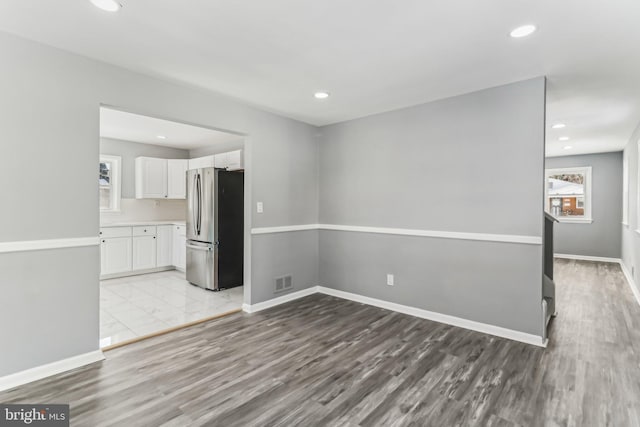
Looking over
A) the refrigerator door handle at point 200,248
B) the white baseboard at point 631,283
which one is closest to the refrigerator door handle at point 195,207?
the refrigerator door handle at point 200,248

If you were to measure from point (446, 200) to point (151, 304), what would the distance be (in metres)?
3.76

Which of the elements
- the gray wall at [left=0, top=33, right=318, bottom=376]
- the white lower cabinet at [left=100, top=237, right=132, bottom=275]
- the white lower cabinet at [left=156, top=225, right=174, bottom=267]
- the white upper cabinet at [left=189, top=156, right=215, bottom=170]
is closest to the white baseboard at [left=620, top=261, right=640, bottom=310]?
the gray wall at [left=0, top=33, right=318, bottom=376]

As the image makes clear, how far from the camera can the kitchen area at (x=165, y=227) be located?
389 cm

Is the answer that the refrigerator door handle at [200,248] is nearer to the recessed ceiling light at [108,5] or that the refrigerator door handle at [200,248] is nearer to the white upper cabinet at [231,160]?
the white upper cabinet at [231,160]

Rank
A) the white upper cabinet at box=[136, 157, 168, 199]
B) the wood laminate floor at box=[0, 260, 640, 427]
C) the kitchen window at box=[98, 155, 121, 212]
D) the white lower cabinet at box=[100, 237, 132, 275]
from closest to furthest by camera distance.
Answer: the wood laminate floor at box=[0, 260, 640, 427] < the white lower cabinet at box=[100, 237, 132, 275] < the kitchen window at box=[98, 155, 121, 212] < the white upper cabinet at box=[136, 157, 168, 199]

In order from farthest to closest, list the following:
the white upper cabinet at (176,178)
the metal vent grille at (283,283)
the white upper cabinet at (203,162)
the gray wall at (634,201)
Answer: the white upper cabinet at (176,178), the white upper cabinet at (203,162), the gray wall at (634,201), the metal vent grille at (283,283)

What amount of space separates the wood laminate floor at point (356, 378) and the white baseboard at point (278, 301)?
0.33m

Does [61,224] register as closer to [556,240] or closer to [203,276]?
[203,276]

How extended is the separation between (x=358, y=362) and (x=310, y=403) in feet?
2.16

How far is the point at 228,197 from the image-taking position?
15.6 ft

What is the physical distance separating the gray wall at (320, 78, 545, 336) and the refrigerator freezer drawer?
164cm

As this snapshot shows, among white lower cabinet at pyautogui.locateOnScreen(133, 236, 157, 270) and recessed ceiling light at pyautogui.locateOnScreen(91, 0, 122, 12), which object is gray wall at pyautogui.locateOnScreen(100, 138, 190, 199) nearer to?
white lower cabinet at pyautogui.locateOnScreen(133, 236, 157, 270)

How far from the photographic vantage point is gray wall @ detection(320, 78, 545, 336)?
2967 millimetres

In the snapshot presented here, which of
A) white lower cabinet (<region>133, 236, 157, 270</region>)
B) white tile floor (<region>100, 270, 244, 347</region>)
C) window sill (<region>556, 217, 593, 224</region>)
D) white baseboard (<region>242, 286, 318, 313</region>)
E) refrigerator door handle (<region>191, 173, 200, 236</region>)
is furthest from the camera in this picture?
window sill (<region>556, 217, 593, 224</region>)
